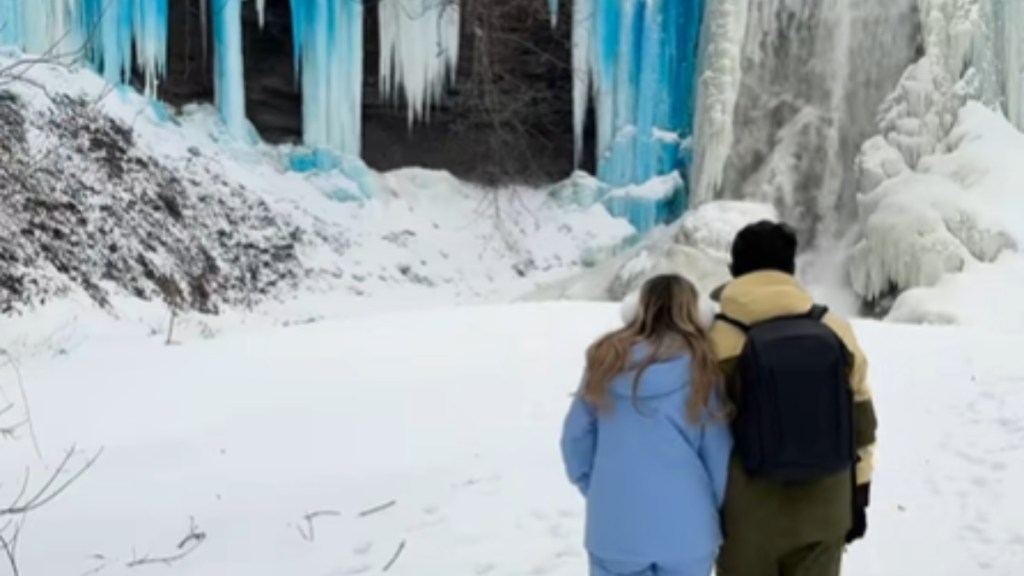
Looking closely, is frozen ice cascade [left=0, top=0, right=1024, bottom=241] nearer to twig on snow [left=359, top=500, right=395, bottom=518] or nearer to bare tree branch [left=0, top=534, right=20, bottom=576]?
twig on snow [left=359, top=500, right=395, bottom=518]

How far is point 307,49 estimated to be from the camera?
15.8 metres

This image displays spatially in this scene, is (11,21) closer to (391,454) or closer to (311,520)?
(391,454)

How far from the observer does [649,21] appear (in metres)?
16.6

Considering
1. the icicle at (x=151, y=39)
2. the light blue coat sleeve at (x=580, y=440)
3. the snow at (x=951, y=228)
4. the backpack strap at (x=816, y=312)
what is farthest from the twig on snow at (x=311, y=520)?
the icicle at (x=151, y=39)

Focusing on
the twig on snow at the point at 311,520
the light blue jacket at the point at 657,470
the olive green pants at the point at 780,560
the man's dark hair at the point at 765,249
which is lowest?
the twig on snow at the point at 311,520

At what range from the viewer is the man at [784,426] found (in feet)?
7.66

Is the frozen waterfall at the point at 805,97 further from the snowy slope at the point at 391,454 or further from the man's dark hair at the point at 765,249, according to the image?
the man's dark hair at the point at 765,249

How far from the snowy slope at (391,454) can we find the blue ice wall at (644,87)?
30.8 ft

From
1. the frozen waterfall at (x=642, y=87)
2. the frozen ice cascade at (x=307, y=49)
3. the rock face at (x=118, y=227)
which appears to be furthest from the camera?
the frozen waterfall at (x=642, y=87)

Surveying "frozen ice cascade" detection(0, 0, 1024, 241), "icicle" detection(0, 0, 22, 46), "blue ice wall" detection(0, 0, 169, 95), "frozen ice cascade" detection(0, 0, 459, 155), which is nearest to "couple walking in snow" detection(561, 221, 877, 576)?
"frozen ice cascade" detection(0, 0, 1024, 241)

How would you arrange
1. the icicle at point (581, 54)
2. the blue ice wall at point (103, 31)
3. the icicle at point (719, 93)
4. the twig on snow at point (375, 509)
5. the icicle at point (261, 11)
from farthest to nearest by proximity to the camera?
1. the icicle at point (261, 11)
2. the icicle at point (581, 54)
3. the icicle at point (719, 93)
4. the blue ice wall at point (103, 31)
5. the twig on snow at point (375, 509)

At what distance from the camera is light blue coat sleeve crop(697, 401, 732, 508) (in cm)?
238

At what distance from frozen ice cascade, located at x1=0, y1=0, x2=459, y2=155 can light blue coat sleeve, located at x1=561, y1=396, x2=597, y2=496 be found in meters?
11.9

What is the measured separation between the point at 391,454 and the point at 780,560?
2.76 meters
